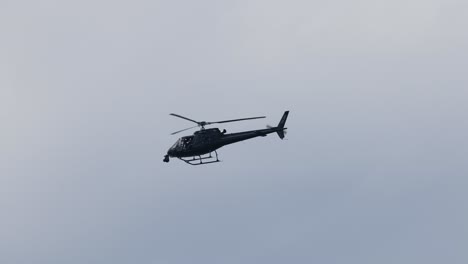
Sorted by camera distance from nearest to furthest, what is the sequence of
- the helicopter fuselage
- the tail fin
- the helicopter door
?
1. the helicopter fuselage
2. the helicopter door
3. the tail fin

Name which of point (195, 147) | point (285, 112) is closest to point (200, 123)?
point (195, 147)

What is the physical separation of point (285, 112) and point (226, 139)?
25.9 feet

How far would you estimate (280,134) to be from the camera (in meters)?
116

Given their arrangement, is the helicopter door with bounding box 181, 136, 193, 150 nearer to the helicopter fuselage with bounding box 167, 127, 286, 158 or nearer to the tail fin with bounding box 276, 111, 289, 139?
the helicopter fuselage with bounding box 167, 127, 286, 158

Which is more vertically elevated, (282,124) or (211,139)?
(282,124)

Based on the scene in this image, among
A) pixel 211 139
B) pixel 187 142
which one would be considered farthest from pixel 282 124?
pixel 187 142

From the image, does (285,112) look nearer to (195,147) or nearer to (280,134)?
(280,134)

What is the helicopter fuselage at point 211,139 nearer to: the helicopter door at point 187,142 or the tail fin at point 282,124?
the helicopter door at point 187,142

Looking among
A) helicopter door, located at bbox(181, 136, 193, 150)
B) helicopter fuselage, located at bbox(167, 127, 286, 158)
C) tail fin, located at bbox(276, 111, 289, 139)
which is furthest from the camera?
tail fin, located at bbox(276, 111, 289, 139)

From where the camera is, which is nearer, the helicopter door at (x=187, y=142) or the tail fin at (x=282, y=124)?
the helicopter door at (x=187, y=142)

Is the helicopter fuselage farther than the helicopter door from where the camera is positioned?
No

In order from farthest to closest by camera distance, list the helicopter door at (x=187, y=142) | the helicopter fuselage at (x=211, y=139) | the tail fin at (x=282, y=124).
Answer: the tail fin at (x=282, y=124) → the helicopter door at (x=187, y=142) → the helicopter fuselage at (x=211, y=139)

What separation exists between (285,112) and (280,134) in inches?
108

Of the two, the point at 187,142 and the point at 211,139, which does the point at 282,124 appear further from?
the point at 187,142
